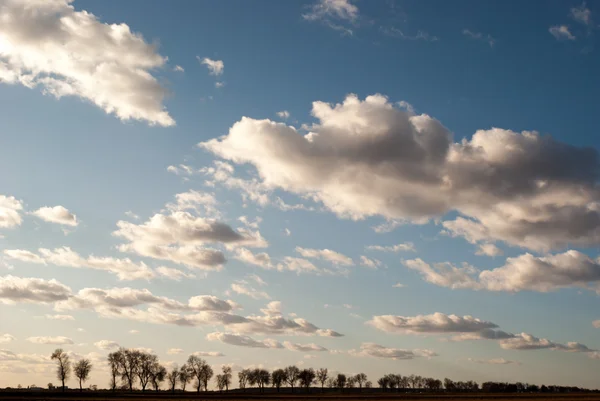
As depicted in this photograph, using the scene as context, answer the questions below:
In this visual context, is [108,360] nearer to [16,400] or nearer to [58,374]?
[58,374]

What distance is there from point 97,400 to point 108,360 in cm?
8945

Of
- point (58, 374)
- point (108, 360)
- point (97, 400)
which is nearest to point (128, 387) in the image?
point (108, 360)

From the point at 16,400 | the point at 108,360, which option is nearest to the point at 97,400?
the point at 16,400

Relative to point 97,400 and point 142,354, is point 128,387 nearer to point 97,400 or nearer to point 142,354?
point 142,354

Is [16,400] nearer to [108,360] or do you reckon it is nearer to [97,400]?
[97,400]

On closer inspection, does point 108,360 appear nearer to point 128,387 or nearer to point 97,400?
point 128,387

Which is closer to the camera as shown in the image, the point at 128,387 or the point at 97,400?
the point at 97,400

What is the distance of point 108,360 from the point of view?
192 m

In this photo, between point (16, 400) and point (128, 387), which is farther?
point (128, 387)

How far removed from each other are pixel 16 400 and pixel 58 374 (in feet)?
302

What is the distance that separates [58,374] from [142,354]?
28.0 m

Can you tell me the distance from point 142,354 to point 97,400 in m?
94.8

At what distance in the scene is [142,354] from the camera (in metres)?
200

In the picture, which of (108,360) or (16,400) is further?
(108,360)
